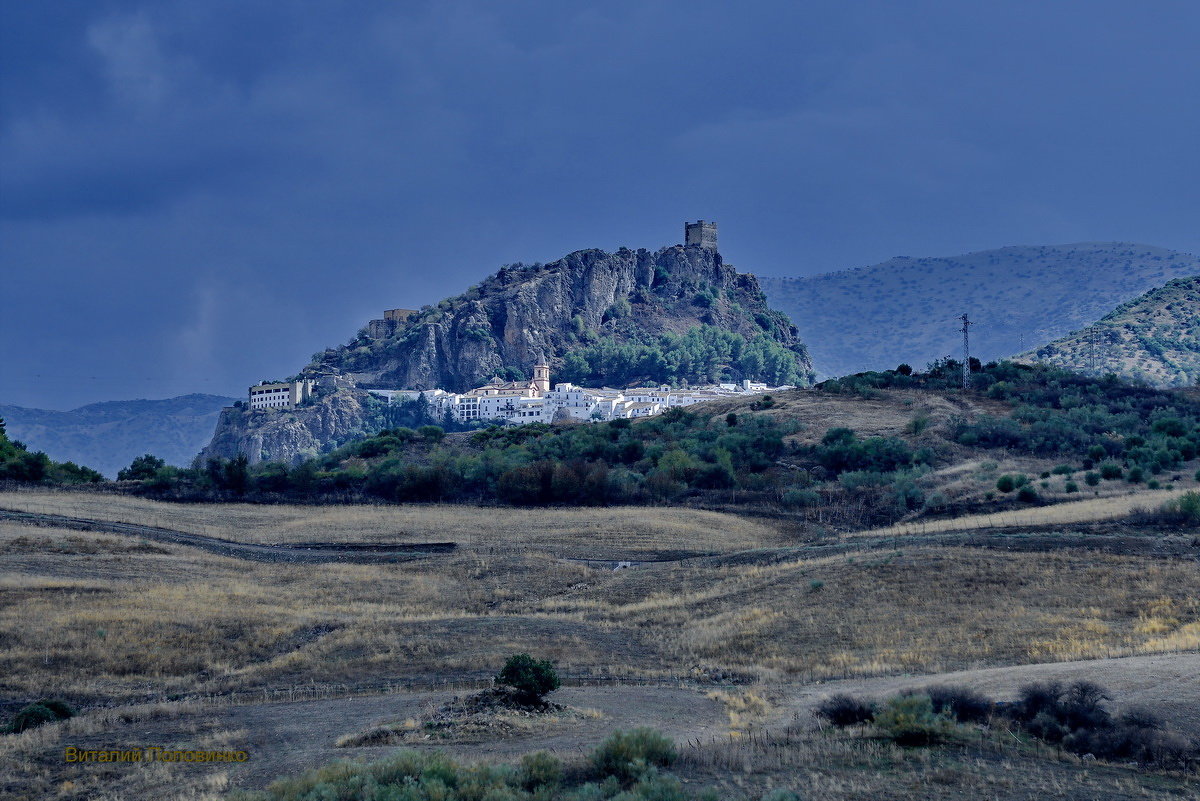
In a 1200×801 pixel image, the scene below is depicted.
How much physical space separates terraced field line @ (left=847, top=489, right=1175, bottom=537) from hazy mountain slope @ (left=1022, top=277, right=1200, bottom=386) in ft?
221

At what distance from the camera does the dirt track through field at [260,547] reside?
128 ft

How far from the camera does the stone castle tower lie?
159m

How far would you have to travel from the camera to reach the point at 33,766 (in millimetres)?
12703

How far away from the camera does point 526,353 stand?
18150cm

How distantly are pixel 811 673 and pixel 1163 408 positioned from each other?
61.5 m

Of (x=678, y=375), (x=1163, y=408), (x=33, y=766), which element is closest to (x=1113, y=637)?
(x=33, y=766)

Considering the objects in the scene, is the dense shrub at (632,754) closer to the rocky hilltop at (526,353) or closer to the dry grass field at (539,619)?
the dry grass field at (539,619)

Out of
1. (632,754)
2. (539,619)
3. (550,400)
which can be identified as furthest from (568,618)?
(550,400)

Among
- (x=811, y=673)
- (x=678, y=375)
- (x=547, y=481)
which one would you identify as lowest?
(x=811, y=673)

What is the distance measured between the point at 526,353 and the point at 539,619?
156255 millimetres

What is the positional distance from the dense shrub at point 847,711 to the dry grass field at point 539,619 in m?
1.49

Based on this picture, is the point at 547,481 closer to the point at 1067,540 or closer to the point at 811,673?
the point at 1067,540

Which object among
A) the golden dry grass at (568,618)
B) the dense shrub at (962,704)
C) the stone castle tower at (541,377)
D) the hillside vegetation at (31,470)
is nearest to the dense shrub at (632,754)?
the dense shrub at (962,704)

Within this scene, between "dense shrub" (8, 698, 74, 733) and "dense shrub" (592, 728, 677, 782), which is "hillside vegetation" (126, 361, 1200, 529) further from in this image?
"dense shrub" (8, 698, 74, 733)
